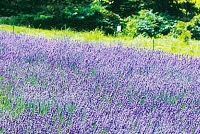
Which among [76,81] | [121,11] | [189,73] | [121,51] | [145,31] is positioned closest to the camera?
[76,81]

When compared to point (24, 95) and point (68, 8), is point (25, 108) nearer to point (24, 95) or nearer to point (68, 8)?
point (24, 95)

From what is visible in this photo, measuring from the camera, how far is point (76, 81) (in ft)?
15.0

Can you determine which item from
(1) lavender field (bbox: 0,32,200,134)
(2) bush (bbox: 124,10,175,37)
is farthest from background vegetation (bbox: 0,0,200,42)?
(1) lavender field (bbox: 0,32,200,134)

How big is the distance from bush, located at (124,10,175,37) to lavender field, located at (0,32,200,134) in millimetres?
3572

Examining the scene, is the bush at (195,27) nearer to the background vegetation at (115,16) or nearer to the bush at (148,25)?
the background vegetation at (115,16)

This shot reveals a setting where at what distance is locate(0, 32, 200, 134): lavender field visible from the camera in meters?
3.28

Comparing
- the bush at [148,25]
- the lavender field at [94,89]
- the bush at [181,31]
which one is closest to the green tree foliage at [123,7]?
the bush at [148,25]

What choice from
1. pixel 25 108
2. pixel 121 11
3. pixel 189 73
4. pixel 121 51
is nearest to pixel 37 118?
pixel 25 108

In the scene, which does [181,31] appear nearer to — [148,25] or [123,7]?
[148,25]

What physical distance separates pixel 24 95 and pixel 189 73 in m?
2.23

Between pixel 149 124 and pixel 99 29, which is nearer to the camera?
pixel 149 124

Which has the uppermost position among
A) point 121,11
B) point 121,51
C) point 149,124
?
point 121,11

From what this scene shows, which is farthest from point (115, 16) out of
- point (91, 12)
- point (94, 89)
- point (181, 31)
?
point (94, 89)

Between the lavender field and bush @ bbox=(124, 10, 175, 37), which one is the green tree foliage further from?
the lavender field
